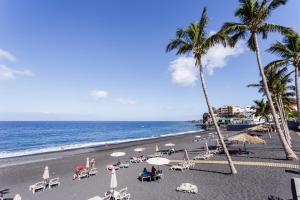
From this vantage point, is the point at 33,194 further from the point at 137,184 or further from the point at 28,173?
the point at 28,173

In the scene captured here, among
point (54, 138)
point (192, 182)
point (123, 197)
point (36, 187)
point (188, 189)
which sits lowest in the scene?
point (54, 138)

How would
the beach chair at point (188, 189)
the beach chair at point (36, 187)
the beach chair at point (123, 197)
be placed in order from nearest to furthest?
the beach chair at point (123, 197)
the beach chair at point (188, 189)
the beach chair at point (36, 187)

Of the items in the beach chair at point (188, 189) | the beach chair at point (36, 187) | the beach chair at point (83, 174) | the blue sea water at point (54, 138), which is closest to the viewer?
the beach chair at point (188, 189)

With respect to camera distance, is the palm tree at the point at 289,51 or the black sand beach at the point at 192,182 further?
the palm tree at the point at 289,51

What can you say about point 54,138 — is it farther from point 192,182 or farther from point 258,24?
point 258,24

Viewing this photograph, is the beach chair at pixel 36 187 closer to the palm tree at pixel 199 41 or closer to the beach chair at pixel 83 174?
the beach chair at pixel 83 174

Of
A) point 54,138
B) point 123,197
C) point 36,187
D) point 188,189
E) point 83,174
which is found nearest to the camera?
point 123,197

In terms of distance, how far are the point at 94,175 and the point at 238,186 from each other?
38.4 ft

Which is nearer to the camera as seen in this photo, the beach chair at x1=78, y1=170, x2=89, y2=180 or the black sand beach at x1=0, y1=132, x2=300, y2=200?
the black sand beach at x1=0, y1=132, x2=300, y2=200


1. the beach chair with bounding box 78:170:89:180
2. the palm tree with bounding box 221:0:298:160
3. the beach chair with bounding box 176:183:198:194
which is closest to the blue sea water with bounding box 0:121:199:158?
the beach chair with bounding box 78:170:89:180

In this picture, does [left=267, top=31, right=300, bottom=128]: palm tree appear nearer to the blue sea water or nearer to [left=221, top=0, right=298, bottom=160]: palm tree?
[left=221, top=0, right=298, bottom=160]: palm tree

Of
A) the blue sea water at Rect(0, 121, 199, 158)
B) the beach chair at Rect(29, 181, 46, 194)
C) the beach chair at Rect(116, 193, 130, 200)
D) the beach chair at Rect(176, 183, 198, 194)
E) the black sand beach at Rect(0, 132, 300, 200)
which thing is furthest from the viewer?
the blue sea water at Rect(0, 121, 199, 158)

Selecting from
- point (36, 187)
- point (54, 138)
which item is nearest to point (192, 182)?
point (36, 187)

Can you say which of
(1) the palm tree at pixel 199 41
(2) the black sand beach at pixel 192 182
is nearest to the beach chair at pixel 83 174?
(2) the black sand beach at pixel 192 182
